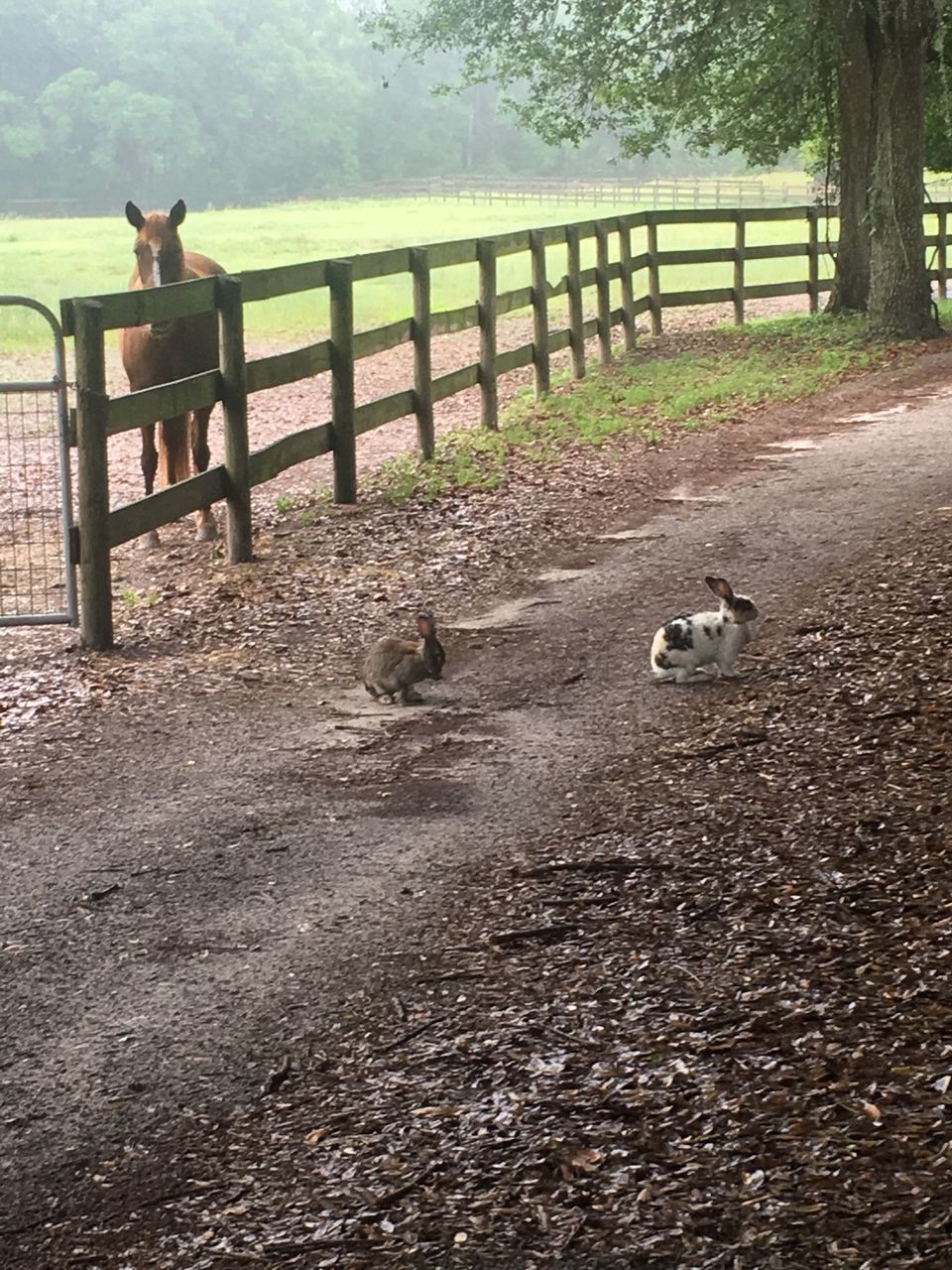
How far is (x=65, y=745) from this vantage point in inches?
265

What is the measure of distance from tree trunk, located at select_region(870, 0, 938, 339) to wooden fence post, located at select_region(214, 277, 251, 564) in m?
11.0

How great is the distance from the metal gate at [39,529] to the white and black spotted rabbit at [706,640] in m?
3.26

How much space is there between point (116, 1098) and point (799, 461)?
9346 mm

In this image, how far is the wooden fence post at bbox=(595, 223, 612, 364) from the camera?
1886cm

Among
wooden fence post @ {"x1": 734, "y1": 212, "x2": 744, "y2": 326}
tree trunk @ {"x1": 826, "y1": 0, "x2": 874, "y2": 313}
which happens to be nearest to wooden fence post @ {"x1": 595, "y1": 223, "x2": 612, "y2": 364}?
wooden fence post @ {"x1": 734, "y1": 212, "x2": 744, "y2": 326}

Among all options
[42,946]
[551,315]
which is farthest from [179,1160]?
[551,315]

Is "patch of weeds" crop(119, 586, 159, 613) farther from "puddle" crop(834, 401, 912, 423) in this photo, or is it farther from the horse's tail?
"puddle" crop(834, 401, 912, 423)

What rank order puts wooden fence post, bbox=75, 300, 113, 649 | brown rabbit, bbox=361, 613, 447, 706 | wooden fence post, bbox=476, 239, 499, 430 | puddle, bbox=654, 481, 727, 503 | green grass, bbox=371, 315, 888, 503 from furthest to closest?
1. wooden fence post, bbox=476, 239, 499, 430
2. green grass, bbox=371, 315, 888, 503
3. puddle, bbox=654, 481, 727, 503
4. wooden fence post, bbox=75, 300, 113, 649
5. brown rabbit, bbox=361, 613, 447, 706

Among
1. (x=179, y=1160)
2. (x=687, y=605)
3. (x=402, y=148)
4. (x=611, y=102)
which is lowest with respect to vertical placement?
(x=179, y=1160)

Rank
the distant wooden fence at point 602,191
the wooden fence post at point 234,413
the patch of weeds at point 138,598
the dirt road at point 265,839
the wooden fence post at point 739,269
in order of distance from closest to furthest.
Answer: the dirt road at point 265,839, the patch of weeds at point 138,598, the wooden fence post at point 234,413, the wooden fence post at point 739,269, the distant wooden fence at point 602,191

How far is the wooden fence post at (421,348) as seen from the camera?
1300 centimetres

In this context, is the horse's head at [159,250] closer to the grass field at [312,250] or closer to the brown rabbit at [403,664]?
the brown rabbit at [403,664]

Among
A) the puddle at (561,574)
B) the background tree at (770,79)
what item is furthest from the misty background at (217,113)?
the puddle at (561,574)

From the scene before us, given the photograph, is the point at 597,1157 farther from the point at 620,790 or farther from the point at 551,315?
the point at 551,315
